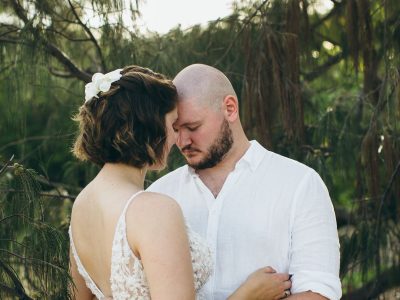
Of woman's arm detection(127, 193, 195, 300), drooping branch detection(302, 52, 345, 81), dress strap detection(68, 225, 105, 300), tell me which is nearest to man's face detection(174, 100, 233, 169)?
dress strap detection(68, 225, 105, 300)

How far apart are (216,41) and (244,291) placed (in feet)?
5.93

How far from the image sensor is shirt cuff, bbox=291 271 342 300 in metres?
2.72

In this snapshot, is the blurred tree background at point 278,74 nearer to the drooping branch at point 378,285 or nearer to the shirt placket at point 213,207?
the drooping branch at point 378,285

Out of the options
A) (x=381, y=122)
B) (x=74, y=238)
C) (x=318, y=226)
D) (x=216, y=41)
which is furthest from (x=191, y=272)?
(x=216, y=41)

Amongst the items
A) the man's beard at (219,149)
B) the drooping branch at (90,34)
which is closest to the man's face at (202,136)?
the man's beard at (219,149)

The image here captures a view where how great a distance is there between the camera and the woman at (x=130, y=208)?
2275mm

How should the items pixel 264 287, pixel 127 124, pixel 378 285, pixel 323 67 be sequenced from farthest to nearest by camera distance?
pixel 323 67 < pixel 378 285 < pixel 264 287 < pixel 127 124

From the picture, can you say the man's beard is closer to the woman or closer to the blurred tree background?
the woman

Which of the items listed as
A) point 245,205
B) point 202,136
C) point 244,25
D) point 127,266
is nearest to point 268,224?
point 245,205

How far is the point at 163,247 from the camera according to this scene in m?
2.26

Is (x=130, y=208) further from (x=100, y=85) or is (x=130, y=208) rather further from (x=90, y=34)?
(x=90, y=34)

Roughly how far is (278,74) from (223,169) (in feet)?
Result: 2.85

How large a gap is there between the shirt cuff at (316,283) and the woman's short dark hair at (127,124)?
1.80ft

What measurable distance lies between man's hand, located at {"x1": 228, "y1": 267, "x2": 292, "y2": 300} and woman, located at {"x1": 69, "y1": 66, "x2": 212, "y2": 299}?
0.23 metres
